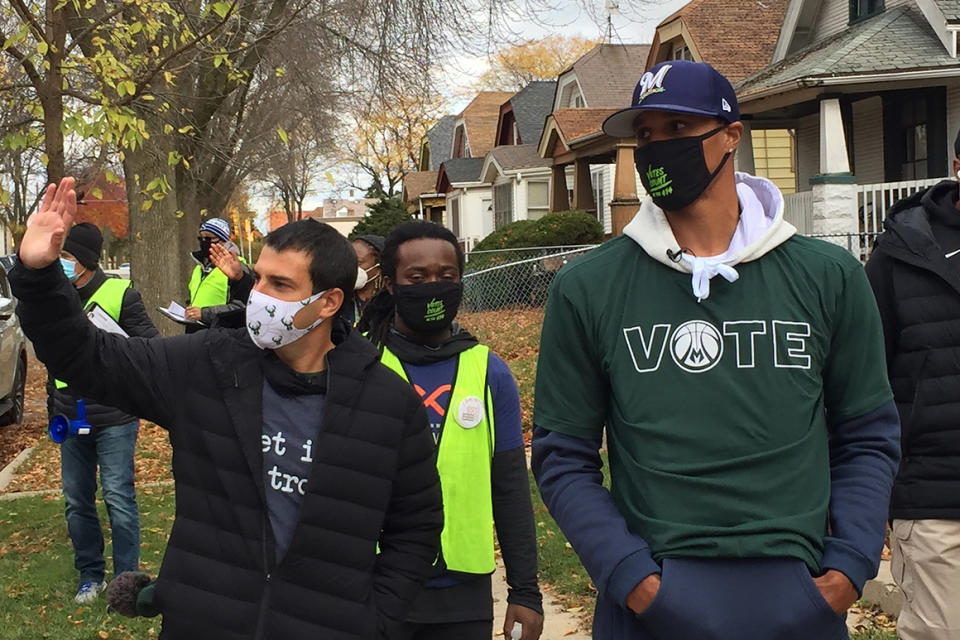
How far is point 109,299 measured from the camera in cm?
642

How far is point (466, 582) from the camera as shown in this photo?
3.45m

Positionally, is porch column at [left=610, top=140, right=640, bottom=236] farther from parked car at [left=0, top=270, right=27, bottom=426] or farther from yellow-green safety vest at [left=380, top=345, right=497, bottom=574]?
yellow-green safety vest at [left=380, top=345, right=497, bottom=574]

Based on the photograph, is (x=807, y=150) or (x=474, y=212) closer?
(x=807, y=150)

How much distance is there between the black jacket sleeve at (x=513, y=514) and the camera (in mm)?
3602

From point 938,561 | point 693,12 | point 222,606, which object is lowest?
point 938,561

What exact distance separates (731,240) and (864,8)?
1925cm

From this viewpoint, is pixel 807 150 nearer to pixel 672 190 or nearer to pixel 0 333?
pixel 0 333

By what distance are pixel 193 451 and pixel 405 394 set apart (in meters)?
0.59

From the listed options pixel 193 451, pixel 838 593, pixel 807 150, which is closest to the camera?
pixel 838 593

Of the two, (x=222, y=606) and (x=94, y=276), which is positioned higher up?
(x=94, y=276)

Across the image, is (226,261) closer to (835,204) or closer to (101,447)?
(101,447)

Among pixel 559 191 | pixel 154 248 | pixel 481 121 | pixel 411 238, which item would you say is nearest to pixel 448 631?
pixel 411 238

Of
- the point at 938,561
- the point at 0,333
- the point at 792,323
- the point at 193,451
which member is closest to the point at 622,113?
the point at 792,323

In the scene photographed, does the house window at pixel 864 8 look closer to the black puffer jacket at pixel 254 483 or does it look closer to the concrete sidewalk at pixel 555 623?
the concrete sidewalk at pixel 555 623
